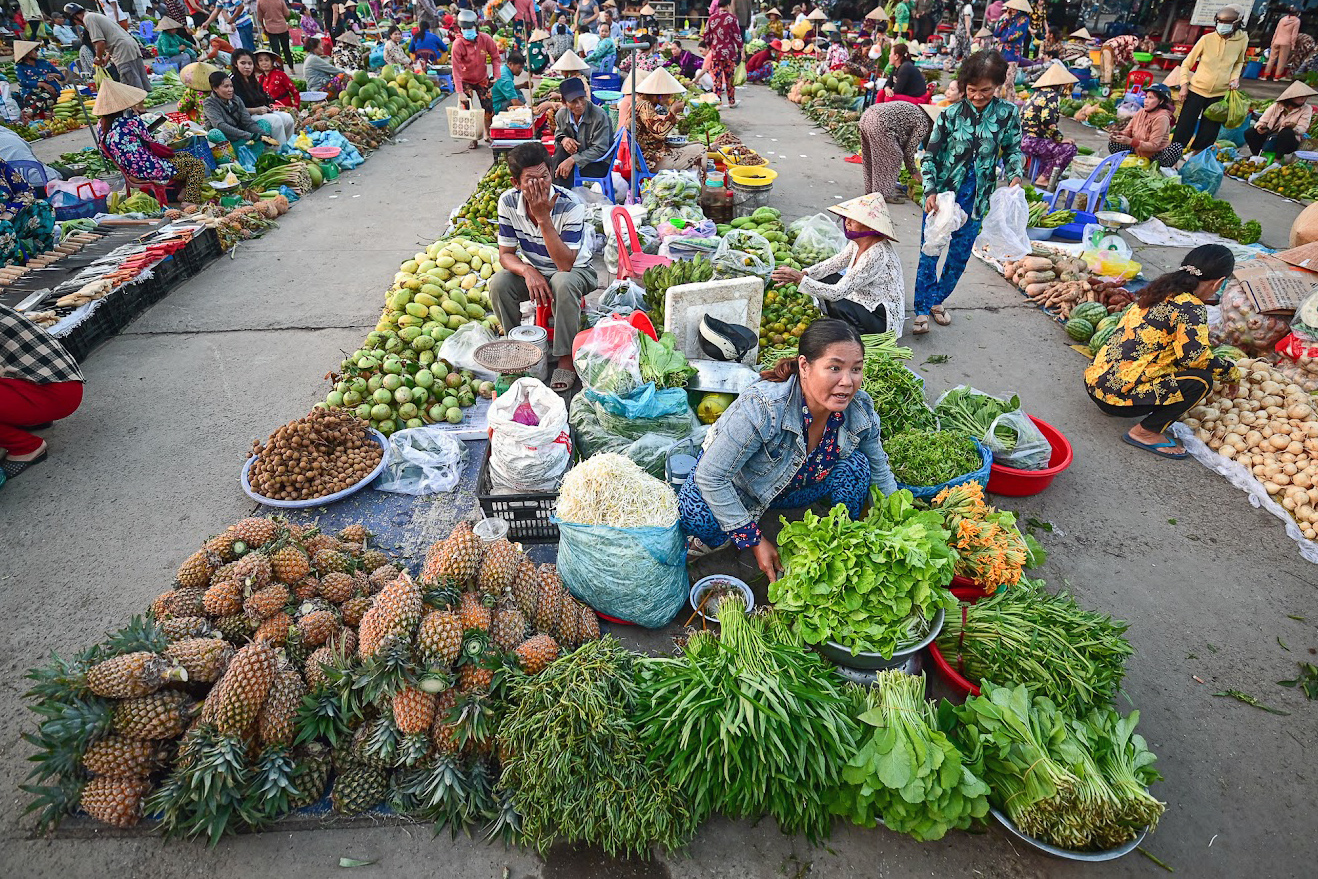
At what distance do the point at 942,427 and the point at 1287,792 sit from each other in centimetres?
219

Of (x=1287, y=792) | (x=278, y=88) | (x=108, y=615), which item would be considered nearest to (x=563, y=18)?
(x=278, y=88)

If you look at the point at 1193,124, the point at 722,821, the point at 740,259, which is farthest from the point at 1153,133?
the point at 722,821

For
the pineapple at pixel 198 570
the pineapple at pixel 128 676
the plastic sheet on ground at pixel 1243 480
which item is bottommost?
the plastic sheet on ground at pixel 1243 480

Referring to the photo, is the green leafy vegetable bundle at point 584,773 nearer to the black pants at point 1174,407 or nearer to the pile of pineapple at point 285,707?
the pile of pineapple at point 285,707

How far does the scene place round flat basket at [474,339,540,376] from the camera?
401 cm

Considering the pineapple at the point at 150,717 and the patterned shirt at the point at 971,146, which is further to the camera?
the patterned shirt at the point at 971,146

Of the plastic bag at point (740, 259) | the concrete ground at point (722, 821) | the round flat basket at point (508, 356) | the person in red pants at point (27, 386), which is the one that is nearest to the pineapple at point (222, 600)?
the concrete ground at point (722, 821)

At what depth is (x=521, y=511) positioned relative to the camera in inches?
139

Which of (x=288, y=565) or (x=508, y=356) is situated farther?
(x=508, y=356)

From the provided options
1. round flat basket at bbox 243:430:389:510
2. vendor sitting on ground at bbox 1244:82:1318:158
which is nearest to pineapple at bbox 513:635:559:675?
round flat basket at bbox 243:430:389:510

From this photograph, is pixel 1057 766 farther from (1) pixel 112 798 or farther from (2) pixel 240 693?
(1) pixel 112 798

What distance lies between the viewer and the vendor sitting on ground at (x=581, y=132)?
7.28 meters

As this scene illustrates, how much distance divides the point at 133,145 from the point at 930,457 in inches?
342

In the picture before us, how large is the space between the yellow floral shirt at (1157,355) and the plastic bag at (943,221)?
1400 mm
